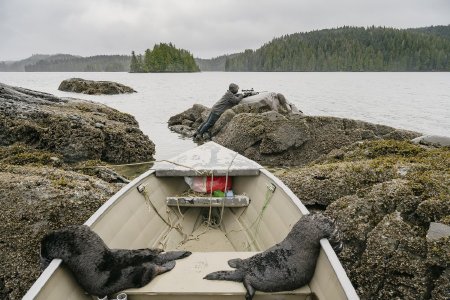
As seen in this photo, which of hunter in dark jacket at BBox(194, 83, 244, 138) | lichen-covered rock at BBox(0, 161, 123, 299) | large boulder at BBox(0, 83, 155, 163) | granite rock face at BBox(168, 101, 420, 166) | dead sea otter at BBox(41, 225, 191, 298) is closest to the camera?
dead sea otter at BBox(41, 225, 191, 298)

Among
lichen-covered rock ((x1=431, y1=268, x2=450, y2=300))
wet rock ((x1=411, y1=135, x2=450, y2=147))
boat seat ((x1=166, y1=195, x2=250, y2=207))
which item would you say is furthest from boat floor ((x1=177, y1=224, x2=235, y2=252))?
wet rock ((x1=411, y1=135, x2=450, y2=147))

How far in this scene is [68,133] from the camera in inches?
427

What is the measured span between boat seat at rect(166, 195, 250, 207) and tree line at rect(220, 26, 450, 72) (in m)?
141

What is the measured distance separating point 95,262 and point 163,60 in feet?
458

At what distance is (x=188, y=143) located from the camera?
16.8 m

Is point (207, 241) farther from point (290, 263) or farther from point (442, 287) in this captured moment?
point (442, 287)

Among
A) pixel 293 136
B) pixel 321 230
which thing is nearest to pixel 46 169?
pixel 321 230

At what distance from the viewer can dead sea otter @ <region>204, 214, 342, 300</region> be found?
349cm

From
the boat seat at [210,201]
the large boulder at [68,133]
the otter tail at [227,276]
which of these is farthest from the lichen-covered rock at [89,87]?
the otter tail at [227,276]

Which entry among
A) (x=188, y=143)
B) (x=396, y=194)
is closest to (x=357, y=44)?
(x=188, y=143)

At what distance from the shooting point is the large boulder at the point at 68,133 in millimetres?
10430

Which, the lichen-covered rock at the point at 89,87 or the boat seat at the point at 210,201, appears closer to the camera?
the boat seat at the point at 210,201

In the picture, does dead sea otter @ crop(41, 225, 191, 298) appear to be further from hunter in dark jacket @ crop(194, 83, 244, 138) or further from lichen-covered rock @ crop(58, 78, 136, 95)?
lichen-covered rock @ crop(58, 78, 136, 95)

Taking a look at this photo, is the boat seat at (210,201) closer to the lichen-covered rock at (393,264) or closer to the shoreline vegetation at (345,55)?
the lichen-covered rock at (393,264)
